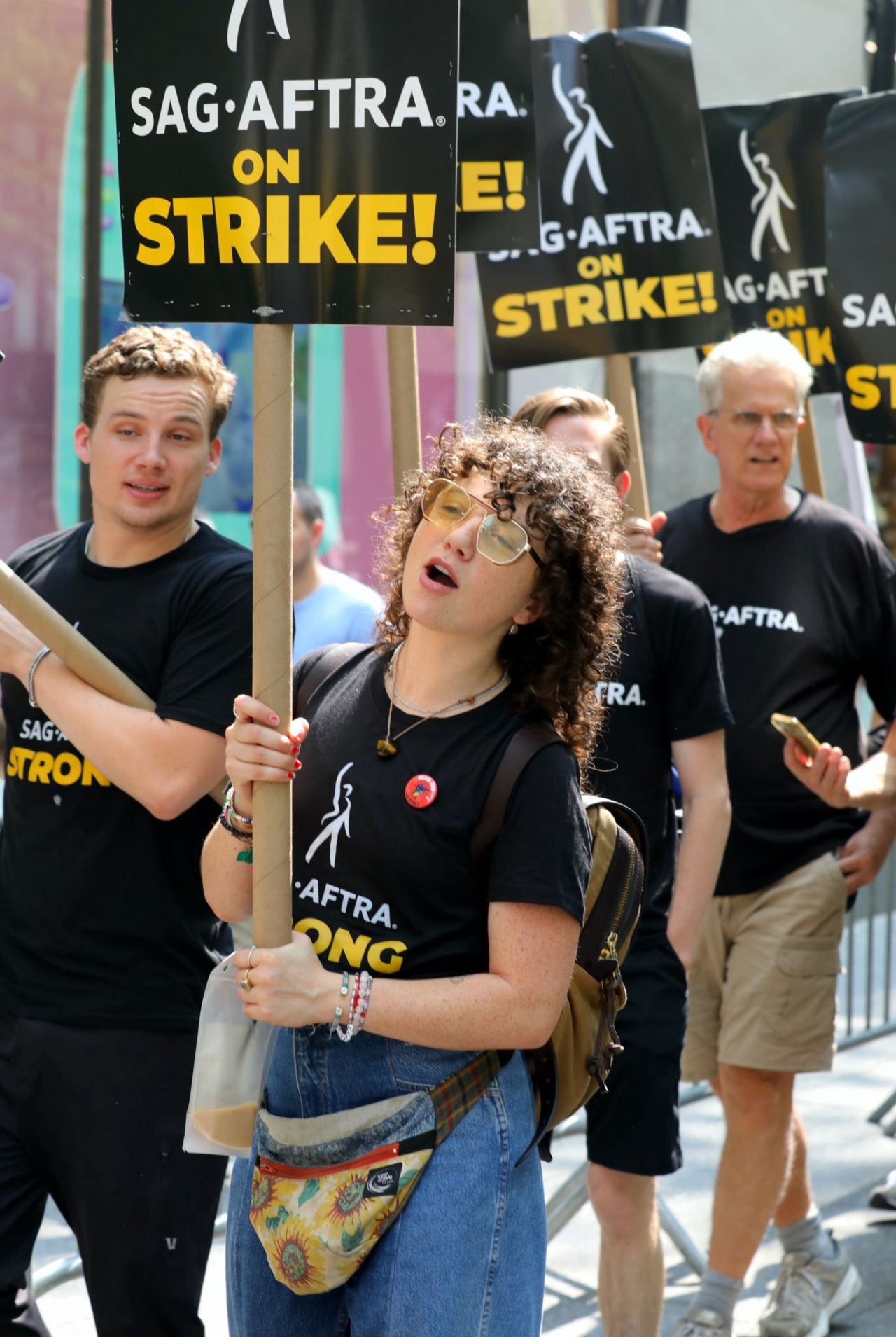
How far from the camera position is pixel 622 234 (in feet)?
15.5

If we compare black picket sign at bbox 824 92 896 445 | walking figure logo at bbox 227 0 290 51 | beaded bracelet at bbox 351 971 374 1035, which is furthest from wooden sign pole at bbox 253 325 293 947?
black picket sign at bbox 824 92 896 445

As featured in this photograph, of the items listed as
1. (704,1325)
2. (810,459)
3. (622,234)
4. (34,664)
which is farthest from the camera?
(810,459)

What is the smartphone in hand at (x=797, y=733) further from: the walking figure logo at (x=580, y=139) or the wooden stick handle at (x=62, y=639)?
the walking figure logo at (x=580, y=139)

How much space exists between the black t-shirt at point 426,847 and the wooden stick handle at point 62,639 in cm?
58

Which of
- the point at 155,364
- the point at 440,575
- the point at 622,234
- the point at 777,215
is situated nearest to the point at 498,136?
the point at 622,234

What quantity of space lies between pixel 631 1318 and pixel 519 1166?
1.42 metres

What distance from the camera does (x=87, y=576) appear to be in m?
3.23

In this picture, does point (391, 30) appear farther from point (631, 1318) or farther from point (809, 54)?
point (809, 54)

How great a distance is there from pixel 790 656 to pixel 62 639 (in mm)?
2163

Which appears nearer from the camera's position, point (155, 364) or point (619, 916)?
point (619, 916)

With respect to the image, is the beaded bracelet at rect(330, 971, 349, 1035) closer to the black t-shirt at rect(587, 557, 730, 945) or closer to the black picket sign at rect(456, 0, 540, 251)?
the black t-shirt at rect(587, 557, 730, 945)

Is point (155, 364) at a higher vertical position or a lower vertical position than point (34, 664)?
higher

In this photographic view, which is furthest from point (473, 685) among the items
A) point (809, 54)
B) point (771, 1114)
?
point (809, 54)

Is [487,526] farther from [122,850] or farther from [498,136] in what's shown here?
[498,136]
